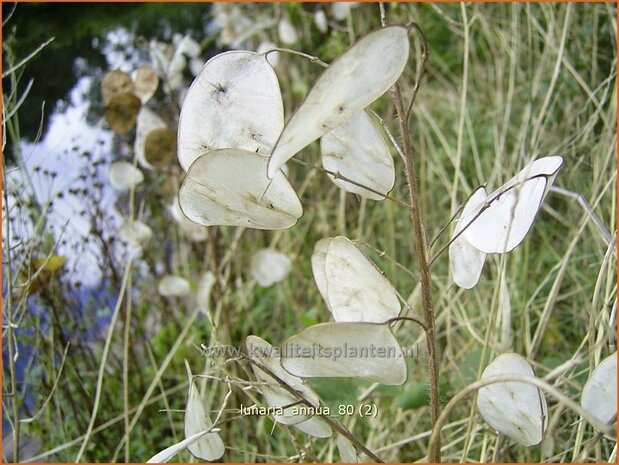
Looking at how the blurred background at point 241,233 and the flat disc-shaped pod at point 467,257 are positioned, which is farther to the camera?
the blurred background at point 241,233

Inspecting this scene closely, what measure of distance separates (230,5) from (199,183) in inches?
47.5

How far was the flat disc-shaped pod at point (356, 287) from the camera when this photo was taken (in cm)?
35

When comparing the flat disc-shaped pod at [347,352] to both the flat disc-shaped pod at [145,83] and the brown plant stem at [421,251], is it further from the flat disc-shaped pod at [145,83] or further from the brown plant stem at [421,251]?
the flat disc-shaped pod at [145,83]

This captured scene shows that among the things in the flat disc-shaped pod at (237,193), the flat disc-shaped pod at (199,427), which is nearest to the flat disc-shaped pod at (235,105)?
the flat disc-shaped pod at (237,193)

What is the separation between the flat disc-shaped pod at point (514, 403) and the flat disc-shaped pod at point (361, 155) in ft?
0.35

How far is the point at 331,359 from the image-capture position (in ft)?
1.06

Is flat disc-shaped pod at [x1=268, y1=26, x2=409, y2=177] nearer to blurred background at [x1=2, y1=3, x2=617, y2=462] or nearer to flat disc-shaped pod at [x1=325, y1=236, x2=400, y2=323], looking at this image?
flat disc-shaped pod at [x1=325, y1=236, x2=400, y2=323]

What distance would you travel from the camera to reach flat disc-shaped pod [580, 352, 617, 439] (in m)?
0.34

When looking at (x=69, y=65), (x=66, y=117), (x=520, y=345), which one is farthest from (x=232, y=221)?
(x=69, y=65)

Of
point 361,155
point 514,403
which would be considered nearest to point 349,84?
point 361,155

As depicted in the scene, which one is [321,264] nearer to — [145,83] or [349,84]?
[349,84]

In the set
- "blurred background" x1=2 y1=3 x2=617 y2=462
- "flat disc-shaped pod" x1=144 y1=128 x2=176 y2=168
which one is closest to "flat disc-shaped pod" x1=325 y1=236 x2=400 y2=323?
"blurred background" x1=2 y1=3 x2=617 y2=462

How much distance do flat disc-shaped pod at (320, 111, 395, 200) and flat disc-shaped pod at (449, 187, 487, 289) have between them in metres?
0.04

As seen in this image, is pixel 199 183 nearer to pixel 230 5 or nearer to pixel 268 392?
pixel 268 392
